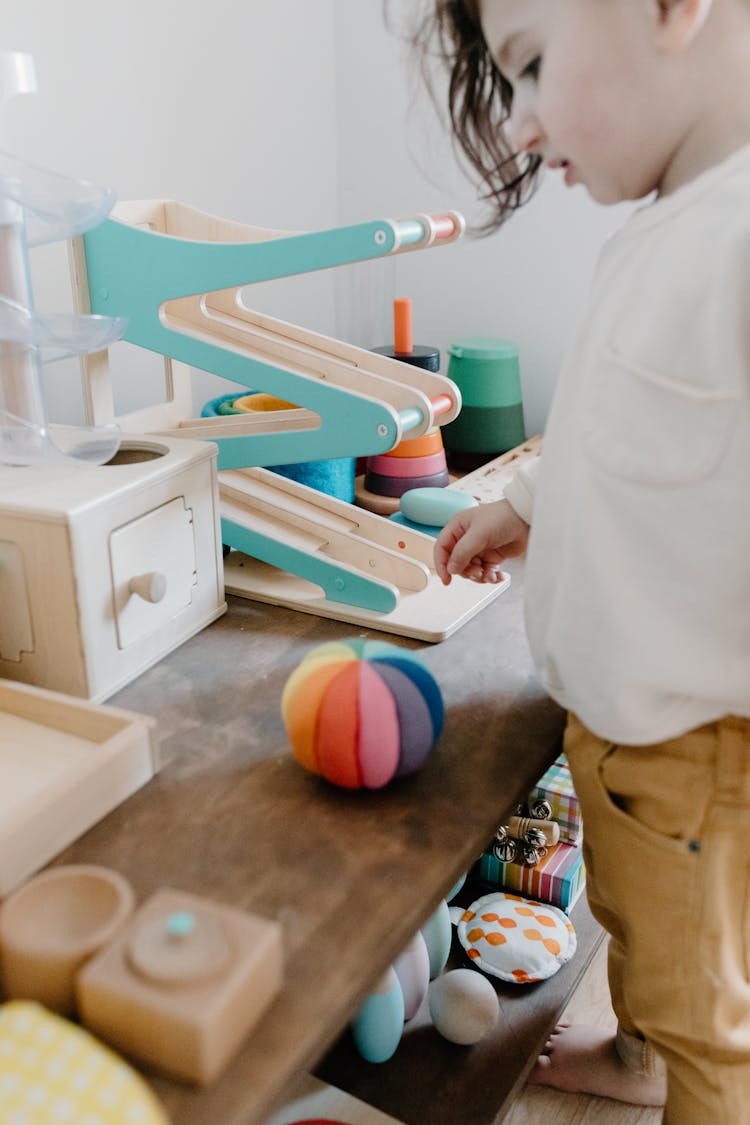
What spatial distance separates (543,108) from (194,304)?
0.48m

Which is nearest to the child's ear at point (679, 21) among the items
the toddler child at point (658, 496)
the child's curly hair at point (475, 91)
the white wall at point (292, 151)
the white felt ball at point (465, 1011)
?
the toddler child at point (658, 496)

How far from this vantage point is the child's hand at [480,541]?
77 centimetres

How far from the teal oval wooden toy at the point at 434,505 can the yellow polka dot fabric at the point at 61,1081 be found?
72cm

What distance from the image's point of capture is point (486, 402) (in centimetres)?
140

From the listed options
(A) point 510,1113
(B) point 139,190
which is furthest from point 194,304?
(A) point 510,1113

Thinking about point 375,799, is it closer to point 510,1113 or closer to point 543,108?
point 543,108

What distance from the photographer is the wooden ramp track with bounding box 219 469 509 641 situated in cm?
86

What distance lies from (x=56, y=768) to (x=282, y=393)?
39cm

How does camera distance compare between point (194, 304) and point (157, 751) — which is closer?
point (157, 751)

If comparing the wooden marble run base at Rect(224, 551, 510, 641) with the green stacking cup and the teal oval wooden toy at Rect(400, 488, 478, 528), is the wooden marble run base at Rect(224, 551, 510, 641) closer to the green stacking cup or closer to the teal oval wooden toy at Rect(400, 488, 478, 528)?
the teal oval wooden toy at Rect(400, 488, 478, 528)

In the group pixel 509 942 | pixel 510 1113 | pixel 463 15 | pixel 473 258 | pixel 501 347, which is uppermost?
pixel 463 15

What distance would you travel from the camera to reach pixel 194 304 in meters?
0.97

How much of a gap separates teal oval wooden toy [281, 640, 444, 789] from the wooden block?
165 mm

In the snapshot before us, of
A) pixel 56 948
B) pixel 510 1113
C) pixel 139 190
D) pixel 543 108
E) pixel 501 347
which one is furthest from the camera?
pixel 501 347
